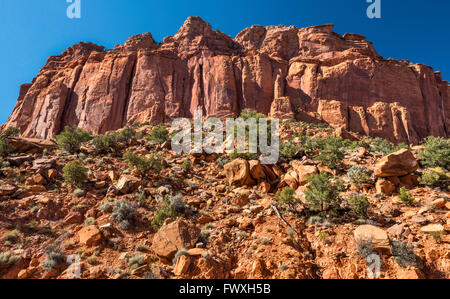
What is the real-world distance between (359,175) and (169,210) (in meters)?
9.35

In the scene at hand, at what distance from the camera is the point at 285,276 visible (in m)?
5.93

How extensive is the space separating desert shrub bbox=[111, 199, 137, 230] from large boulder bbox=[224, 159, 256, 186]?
5078 mm

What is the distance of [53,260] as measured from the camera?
6152mm

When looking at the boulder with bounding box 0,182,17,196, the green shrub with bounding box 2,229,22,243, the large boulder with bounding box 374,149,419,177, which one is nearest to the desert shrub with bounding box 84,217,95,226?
the green shrub with bounding box 2,229,22,243

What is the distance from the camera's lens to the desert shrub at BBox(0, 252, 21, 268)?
596 centimetres

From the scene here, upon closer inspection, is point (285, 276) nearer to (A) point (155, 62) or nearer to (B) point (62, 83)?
(A) point (155, 62)

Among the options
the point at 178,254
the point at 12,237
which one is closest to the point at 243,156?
the point at 178,254

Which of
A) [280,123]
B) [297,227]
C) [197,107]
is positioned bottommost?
[297,227]

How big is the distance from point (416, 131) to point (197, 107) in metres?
37.3

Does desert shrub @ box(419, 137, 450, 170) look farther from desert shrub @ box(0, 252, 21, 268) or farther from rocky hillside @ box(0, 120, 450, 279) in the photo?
desert shrub @ box(0, 252, 21, 268)

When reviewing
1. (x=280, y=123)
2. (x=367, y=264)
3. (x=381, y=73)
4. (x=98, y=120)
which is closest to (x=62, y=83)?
(x=98, y=120)

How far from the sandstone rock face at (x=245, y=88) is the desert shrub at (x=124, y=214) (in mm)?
25571

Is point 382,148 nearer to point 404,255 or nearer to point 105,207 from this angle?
point 404,255
